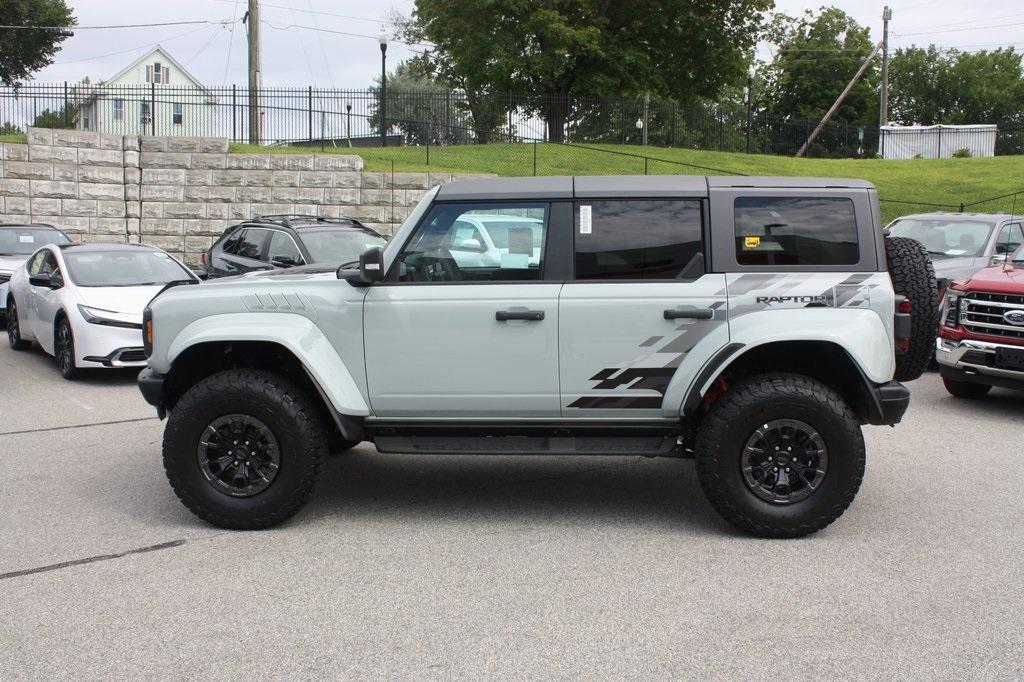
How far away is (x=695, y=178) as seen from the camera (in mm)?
6059

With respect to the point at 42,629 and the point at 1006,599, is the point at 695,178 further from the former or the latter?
the point at 42,629

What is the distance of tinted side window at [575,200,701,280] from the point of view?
5914 millimetres

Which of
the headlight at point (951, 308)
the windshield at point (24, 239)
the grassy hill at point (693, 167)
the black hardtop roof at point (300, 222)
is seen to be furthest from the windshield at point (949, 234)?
the windshield at point (24, 239)

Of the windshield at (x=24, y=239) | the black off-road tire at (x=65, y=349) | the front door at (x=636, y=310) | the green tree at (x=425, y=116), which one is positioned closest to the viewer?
the front door at (x=636, y=310)

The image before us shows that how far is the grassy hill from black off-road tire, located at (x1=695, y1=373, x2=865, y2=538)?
2110 cm

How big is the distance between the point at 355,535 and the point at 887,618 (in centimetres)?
286

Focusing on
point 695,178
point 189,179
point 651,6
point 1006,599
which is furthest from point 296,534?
point 651,6

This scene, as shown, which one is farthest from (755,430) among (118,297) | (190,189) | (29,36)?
(29,36)

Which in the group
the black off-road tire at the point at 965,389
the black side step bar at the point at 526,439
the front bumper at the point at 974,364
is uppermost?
the front bumper at the point at 974,364

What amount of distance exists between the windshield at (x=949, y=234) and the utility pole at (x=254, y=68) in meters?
19.0

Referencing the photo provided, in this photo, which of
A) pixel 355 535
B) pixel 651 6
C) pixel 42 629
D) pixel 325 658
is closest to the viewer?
pixel 325 658

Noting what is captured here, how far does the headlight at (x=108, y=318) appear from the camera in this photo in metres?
11.4

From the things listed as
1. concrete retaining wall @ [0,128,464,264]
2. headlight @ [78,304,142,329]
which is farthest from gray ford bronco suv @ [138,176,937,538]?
concrete retaining wall @ [0,128,464,264]

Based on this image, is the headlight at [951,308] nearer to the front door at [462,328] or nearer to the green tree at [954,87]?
the front door at [462,328]
